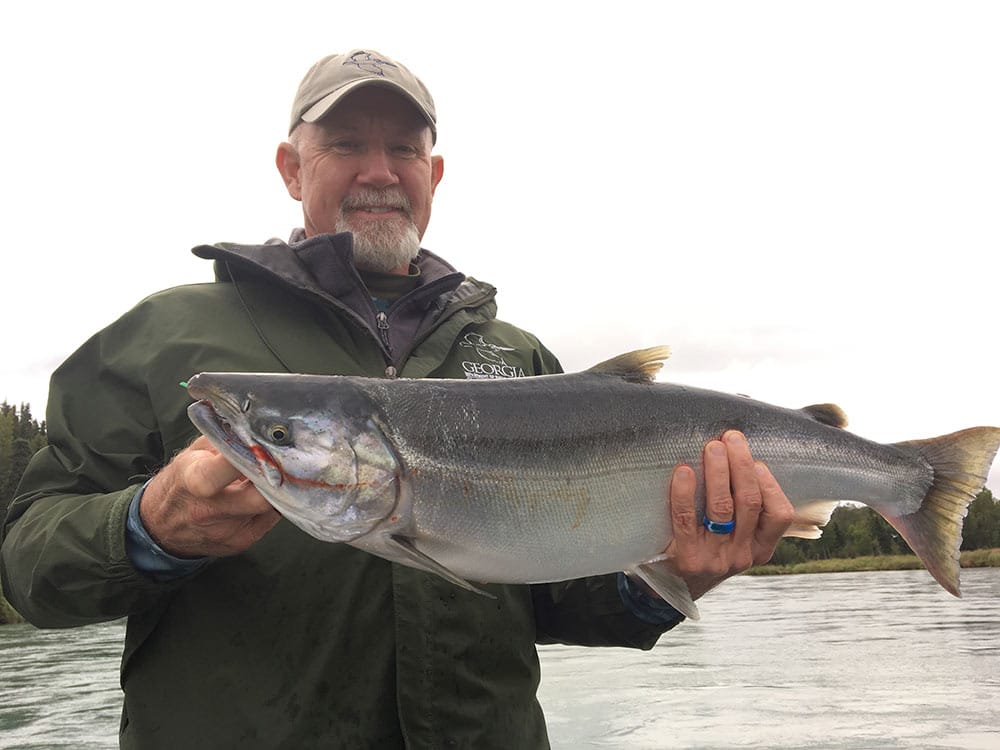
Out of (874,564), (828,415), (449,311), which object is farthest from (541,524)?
(874,564)

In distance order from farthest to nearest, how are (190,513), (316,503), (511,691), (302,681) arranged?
(511,691) < (302,681) < (316,503) < (190,513)

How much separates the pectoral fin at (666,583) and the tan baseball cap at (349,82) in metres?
2.72

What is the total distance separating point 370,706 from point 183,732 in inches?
26.9

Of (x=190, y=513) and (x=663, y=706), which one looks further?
(x=663, y=706)

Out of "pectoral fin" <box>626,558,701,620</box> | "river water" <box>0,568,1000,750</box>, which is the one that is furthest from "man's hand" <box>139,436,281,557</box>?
"river water" <box>0,568,1000,750</box>

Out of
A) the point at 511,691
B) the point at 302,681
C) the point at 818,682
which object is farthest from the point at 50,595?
the point at 818,682

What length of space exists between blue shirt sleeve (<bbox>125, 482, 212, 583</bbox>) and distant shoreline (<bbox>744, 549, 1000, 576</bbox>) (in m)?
64.3

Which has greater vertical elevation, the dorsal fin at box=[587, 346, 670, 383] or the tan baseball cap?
the tan baseball cap

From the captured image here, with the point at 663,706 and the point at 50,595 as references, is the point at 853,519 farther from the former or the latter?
the point at 50,595

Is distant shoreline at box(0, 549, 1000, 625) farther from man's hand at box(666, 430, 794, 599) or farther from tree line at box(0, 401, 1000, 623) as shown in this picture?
man's hand at box(666, 430, 794, 599)

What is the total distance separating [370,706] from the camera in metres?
3.26

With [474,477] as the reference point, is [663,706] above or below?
below

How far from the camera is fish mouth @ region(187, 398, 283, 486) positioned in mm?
2873

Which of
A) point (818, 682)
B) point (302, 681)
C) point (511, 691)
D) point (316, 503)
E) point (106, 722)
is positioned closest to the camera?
point (316, 503)
